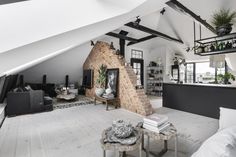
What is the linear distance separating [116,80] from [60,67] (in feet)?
11.4

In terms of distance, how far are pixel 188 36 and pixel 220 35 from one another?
3.38 metres

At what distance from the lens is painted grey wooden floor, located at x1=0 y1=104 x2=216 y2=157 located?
8.04 feet

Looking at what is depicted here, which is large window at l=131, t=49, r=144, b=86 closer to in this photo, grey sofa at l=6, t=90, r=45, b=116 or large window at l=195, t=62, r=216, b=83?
large window at l=195, t=62, r=216, b=83

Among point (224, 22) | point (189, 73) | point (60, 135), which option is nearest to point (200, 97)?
point (224, 22)

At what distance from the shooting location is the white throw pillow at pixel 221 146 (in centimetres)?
100

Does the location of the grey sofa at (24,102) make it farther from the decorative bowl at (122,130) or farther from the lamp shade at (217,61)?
the lamp shade at (217,61)

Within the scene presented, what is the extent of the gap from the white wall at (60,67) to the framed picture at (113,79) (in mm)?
2300

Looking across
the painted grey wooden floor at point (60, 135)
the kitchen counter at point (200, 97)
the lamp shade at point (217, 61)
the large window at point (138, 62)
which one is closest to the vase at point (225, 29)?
the kitchen counter at point (200, 97)

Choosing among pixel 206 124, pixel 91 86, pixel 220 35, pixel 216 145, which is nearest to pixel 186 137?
pixel 206 124

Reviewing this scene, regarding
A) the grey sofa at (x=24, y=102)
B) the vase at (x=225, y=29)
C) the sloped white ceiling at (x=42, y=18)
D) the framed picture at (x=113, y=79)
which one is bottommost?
the grey sofa at (x=24, y=102)

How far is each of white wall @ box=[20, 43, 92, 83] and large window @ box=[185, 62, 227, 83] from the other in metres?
6.10

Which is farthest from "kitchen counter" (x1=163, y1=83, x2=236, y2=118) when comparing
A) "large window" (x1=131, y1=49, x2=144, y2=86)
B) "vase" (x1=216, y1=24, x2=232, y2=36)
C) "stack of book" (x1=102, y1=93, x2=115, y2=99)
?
"large window" (x1=131, y1=49, x2=144, y2=86)

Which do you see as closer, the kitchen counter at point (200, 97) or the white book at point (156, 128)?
the white book at point (156, 128)

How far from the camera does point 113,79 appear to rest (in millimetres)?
5711
